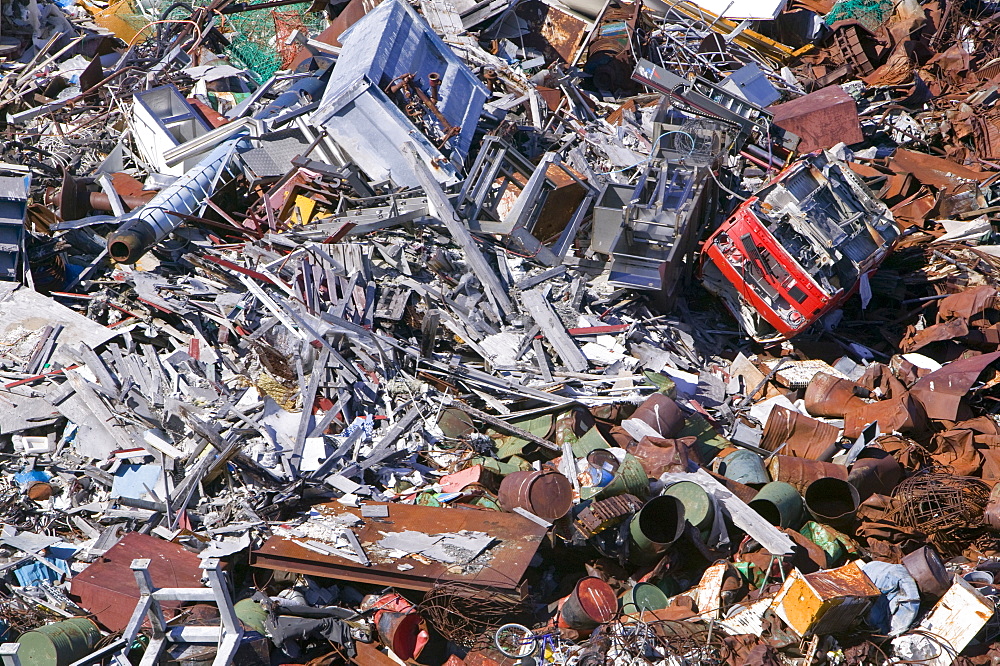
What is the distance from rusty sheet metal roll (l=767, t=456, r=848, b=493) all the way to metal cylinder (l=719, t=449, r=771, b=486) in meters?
0.13

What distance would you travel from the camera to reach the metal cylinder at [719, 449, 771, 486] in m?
8.66

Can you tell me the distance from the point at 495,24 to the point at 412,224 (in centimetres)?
643

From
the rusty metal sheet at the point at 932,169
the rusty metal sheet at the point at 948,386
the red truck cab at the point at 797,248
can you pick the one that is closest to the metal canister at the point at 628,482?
the red truck cab at the point at 797,248

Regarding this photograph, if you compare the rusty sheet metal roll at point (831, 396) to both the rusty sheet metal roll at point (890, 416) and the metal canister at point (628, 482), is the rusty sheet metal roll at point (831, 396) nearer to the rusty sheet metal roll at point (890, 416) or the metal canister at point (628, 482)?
the rusty sheet metal roll at point (890, 416)

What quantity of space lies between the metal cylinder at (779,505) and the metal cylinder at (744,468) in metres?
0.32

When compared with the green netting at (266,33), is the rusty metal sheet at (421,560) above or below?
below

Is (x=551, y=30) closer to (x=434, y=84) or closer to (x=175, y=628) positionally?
(x=434, y=84)

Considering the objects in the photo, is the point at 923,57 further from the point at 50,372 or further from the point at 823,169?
the point at 50,372

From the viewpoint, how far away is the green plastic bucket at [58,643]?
20.9 ft

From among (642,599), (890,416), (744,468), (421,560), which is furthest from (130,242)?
(890,416)

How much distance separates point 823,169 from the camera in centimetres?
1142

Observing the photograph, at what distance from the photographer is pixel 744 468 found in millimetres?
8758

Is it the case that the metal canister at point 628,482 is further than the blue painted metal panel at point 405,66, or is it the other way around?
the blue painted metal panel at point 405,66

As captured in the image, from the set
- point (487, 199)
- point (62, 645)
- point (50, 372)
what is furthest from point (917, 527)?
point (50, 372)
